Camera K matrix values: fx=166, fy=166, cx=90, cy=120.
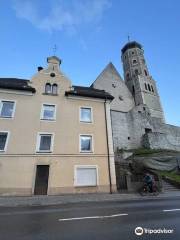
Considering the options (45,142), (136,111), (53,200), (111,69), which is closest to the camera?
(53,200)

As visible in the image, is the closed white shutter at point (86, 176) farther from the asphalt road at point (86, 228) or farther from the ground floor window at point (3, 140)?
the asphalt road at point (86, 228)

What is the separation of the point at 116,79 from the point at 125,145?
59.3 feet

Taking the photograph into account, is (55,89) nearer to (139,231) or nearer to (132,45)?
(139,231)

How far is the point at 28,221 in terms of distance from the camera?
609 cm

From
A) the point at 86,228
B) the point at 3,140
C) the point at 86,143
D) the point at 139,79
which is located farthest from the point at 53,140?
the point at 139,79

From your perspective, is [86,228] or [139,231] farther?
[86,228]

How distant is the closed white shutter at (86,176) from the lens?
51.9 feet

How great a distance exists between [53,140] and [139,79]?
38054mm

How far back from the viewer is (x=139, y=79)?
1870 inches

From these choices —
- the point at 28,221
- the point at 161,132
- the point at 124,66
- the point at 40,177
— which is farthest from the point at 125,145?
the point at 124,66

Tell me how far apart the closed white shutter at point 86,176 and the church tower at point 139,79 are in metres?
31.7

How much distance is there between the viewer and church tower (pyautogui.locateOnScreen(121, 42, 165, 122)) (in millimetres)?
45062

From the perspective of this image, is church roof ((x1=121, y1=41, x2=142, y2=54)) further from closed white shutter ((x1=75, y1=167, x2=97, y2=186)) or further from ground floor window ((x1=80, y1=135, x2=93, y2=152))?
closed white shutter ((x1=75, y1=167, x2=97, y2=186))

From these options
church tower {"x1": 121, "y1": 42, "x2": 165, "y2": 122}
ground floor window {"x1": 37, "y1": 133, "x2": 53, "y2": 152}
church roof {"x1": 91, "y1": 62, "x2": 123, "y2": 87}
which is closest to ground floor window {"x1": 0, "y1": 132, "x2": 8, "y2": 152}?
ground floor window {"x1": 37, "y1": 133, "x2": 53, "y2": 152}
